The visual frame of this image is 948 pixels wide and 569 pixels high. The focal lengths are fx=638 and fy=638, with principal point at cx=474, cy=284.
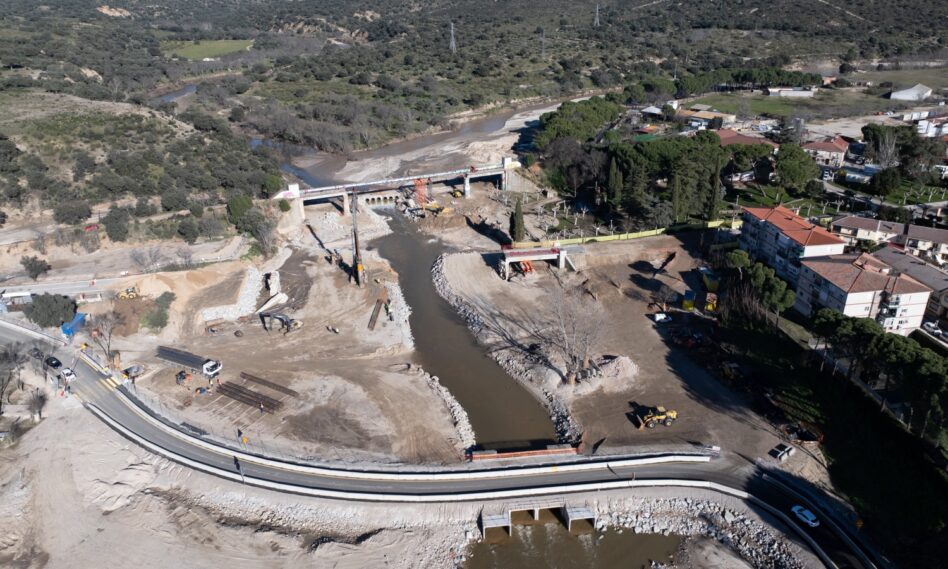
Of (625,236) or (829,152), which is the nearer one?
(625,236)

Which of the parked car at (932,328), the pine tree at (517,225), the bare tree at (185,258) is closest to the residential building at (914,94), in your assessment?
the parked car at (932,328)

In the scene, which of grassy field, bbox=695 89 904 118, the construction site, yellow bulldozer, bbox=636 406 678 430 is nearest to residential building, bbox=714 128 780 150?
the construction site

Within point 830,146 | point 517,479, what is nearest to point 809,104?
point 830,146

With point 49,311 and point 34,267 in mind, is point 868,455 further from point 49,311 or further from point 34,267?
point 34,267

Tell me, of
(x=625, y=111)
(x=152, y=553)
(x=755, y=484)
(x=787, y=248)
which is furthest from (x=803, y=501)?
(x=625, y=111)

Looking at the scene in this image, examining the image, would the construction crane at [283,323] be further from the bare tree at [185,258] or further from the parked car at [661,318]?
the parked car at [661,318]

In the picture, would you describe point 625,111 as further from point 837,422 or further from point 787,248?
point 837,422
